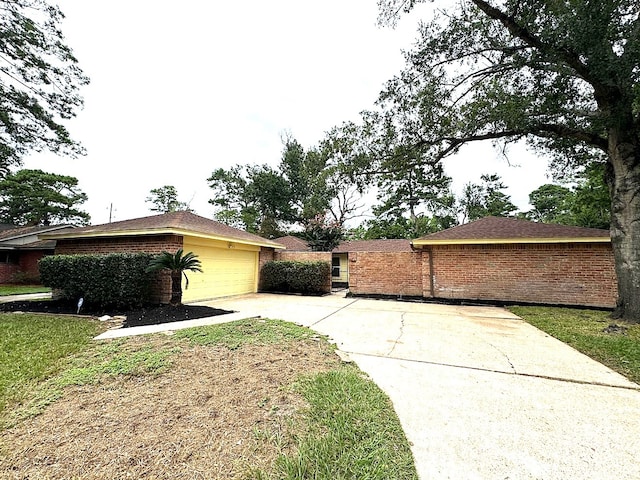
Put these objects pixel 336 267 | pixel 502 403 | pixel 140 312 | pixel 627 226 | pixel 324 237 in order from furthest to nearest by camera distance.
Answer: pixel 336 267 → pixel 324 237 → pixel 140 312 → pixel 627 226 → pixel 502 403

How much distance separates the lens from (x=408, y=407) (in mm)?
2514

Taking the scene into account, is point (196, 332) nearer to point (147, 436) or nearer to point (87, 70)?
point (147, 436)

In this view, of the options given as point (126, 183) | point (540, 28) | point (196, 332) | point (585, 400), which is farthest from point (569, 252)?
point (126, 183)

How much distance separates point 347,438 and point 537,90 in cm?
897

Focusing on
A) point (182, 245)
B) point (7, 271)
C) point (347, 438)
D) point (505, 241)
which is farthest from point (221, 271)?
point (7, 271)

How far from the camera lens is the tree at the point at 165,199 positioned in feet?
101

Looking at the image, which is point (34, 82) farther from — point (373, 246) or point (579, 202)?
point (579, 202)

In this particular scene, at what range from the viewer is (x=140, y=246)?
823 cm

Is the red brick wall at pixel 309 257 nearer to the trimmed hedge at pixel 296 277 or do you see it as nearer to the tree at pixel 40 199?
the trimmed hedge at pixel 296 277

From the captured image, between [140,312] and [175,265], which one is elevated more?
[175,265]

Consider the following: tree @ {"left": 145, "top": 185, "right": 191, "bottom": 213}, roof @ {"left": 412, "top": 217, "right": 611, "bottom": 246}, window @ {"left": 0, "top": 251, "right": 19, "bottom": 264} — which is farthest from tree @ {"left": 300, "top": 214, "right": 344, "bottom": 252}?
tree @ {"left": 145, "top": 185, "right": 191, "bottom": 213}

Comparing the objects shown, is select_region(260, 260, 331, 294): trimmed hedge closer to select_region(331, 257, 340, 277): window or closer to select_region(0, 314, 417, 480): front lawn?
select_region(331, 257, 340, 277): window

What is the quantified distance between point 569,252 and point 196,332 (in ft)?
35.6

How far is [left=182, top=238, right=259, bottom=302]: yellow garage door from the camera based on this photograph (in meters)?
8.71
